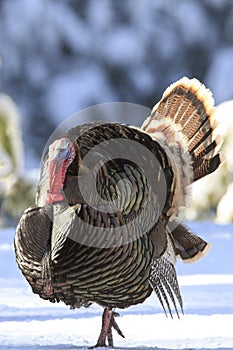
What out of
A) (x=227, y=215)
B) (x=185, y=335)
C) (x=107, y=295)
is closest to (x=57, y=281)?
(x=107, y=295)

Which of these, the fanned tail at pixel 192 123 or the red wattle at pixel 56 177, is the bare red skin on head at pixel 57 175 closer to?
the red wattle at pixel 56 177

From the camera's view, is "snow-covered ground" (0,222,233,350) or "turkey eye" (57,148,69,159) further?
"snow-covered ground" (0,222,233,350)

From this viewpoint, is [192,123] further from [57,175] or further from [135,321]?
[57,175]

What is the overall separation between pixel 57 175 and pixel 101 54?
1586 cm

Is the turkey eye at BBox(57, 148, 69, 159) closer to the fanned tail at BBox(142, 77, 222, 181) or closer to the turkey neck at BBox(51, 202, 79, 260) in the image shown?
the turkey neck at BBox(51, 202, 79, 260)

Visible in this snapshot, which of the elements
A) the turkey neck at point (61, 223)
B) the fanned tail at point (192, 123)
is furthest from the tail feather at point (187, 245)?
the turkey neck at point (61, 223)

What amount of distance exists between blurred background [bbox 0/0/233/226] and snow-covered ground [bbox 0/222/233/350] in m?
11.7

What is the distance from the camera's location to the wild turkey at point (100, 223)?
2582 millimetres

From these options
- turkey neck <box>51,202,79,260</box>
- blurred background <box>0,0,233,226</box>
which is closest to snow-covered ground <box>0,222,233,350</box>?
turkey neck <box>51,202,79,260</box>

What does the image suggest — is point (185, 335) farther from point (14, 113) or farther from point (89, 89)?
point (89, 89)

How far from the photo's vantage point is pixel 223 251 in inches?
197

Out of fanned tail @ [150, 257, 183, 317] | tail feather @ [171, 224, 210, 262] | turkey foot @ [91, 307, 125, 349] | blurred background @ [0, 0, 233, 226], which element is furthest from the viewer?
blurred background @ [0, 0, 233, 226]

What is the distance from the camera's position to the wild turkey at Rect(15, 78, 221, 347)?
2582 millimetres

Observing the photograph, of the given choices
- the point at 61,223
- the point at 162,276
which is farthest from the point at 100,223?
the point at 162,276
